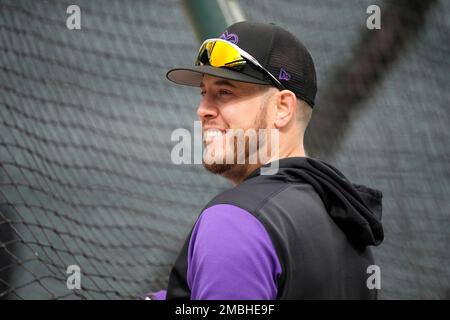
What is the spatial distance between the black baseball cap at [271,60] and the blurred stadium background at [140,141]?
1.18m

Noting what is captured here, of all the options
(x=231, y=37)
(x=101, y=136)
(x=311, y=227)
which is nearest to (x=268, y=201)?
(x=311, y=227)

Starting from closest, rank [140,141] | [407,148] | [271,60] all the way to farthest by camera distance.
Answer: [271,60] < [407,148] < [140,141]

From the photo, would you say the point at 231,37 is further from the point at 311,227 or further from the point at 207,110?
the point at 311,227

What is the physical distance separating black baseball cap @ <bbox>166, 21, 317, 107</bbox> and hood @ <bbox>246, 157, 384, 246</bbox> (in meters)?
0.13

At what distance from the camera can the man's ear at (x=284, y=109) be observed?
972mm

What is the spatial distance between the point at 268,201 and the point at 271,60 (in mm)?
237

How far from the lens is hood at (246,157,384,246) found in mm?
896

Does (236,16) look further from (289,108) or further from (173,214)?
(173,214)

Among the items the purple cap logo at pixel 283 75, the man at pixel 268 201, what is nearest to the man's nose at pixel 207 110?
the man at pixel 268 201

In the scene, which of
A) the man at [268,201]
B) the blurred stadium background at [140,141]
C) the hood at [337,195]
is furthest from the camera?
the blurred stadium background at [140,141]

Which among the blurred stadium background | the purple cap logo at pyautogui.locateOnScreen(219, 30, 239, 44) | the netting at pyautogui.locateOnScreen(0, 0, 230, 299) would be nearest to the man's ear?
the purple cap logo at pyautogui.locateOnScreen(219, 30, 239, 44)

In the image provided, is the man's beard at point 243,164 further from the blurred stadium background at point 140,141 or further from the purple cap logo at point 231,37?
the blurred stadium background at point 140,141

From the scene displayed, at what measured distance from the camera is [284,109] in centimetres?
98
